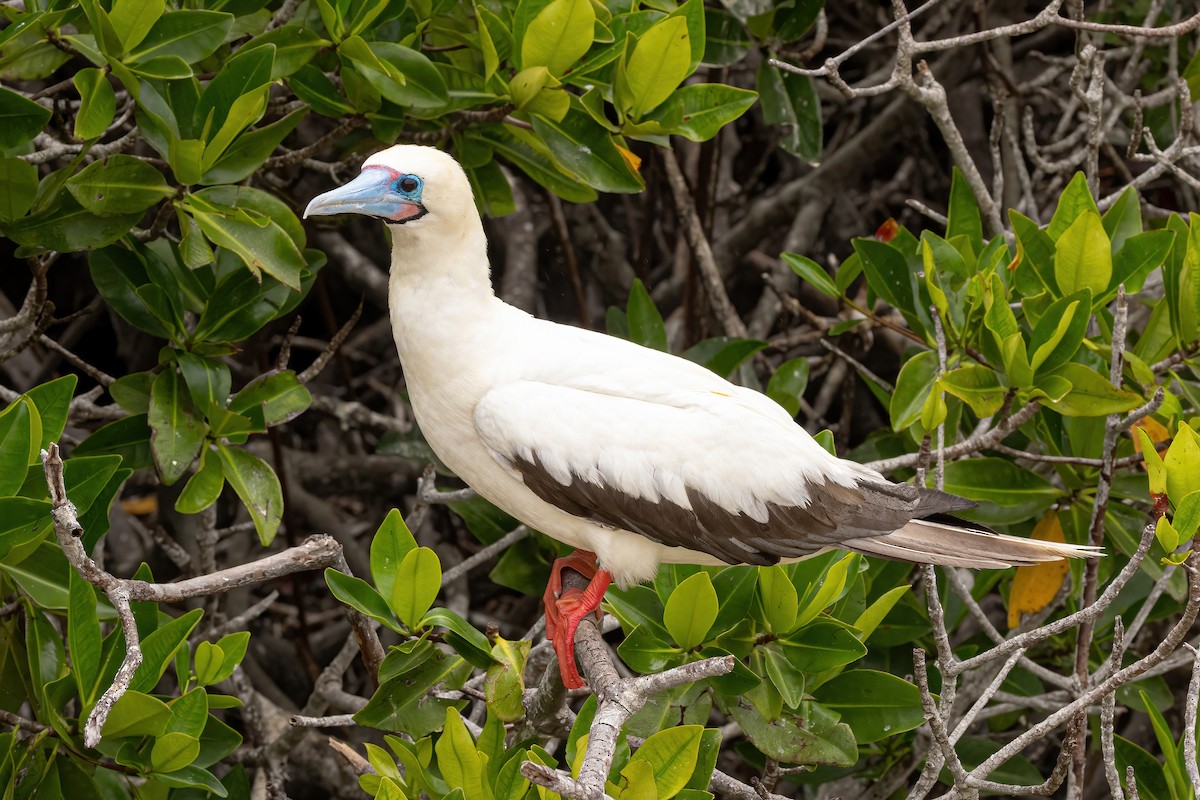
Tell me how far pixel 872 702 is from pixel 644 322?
5.38 ft

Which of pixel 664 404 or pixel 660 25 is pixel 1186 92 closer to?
pixel 660 25

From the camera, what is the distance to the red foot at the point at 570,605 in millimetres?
3000

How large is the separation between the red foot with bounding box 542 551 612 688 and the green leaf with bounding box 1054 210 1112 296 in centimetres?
151

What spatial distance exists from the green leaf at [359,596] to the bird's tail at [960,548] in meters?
1.14

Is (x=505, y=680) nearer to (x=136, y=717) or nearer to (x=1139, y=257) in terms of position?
(x=136, y=717)

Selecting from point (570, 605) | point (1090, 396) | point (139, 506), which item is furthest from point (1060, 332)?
point (139, 506)

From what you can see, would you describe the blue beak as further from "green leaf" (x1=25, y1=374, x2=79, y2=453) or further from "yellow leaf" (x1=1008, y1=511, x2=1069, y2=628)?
"yellow leaf" (x1=1008, y1=511, x2=1069, y2=628)

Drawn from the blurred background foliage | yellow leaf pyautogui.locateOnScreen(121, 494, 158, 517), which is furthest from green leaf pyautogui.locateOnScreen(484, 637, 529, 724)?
yellow leaf pyautogui.locateOnScreen(121, 494, 158, 517)

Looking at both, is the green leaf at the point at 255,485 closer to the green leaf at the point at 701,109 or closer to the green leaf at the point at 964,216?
the green leaf at the point at 701,109

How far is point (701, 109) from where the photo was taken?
3.66 m

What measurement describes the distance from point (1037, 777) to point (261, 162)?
9.81 ft

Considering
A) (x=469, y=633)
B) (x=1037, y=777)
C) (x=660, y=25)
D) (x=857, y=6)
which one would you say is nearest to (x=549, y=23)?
(x=660, y=25)

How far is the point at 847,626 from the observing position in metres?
2.99

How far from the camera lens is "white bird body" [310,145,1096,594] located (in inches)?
120
